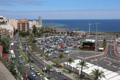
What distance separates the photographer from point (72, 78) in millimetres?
28500

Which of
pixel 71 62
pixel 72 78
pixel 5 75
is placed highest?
pixel 5 75

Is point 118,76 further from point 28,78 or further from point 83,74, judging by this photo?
point 28,78

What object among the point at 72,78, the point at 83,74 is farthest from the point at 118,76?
the point at 72,78

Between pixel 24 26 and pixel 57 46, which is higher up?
pixel 24 26

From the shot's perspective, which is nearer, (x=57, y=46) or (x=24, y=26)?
(x=57, y=46)

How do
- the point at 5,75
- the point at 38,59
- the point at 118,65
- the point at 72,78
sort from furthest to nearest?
the point at 38,59 < the point at 118,65 < the point at 72,78 < the point at 5,75

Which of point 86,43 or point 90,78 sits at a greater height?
point 86,43

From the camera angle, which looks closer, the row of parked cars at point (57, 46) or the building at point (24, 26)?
the row of parked cars at point (57, 46)

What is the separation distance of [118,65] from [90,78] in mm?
12868

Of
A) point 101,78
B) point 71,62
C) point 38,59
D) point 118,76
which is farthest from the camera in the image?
point 38,59

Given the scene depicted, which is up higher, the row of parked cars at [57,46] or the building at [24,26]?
the building at [24,26]

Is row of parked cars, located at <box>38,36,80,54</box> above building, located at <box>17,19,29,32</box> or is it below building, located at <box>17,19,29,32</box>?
below

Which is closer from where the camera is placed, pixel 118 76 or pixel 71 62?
pixel 118 76

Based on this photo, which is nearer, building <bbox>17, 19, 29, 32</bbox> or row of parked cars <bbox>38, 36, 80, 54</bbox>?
row of parked cars <bbox>38, 36, 80, 54</bbox>
